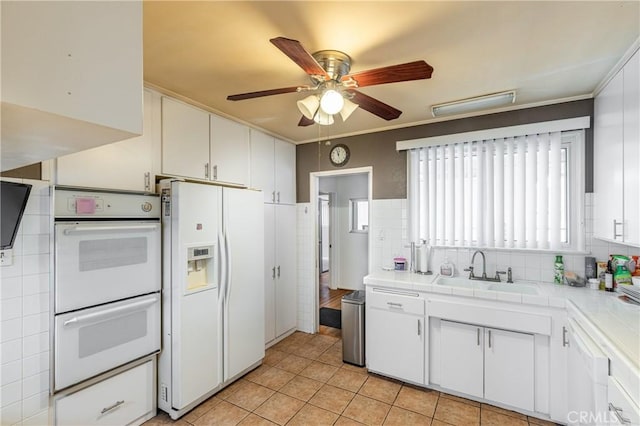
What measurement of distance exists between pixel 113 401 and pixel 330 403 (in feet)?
5.16

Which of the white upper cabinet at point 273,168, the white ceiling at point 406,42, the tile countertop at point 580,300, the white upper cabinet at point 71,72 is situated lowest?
the tile countertop at point 580,300

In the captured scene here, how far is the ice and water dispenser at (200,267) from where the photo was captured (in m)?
2.33

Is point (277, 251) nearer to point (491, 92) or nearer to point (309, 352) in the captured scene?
point (309, 352)

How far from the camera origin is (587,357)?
1661 mm

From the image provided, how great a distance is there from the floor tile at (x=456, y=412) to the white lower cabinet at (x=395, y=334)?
0.81ft

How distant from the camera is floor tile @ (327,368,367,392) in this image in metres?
2.65

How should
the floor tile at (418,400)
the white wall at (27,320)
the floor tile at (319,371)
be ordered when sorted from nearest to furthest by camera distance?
the white wall at (27,320), the floor tile at (418,400), the floor tile at (319,371)

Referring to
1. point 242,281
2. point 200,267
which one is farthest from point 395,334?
point 200,267

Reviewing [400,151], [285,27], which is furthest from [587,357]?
[285,27]

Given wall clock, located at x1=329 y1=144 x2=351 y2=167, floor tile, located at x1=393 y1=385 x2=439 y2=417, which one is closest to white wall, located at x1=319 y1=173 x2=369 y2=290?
wall clock, located at x1=329 y1=144 x2=351 y2=167

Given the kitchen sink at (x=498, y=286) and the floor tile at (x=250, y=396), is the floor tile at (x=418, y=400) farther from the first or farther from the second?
the floor tile at (x=250, y=396)

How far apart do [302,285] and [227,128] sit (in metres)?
2.14

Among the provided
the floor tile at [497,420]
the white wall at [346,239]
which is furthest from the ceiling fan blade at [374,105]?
the white wall at [346,239]

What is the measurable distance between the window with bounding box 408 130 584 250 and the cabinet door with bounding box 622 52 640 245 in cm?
71
